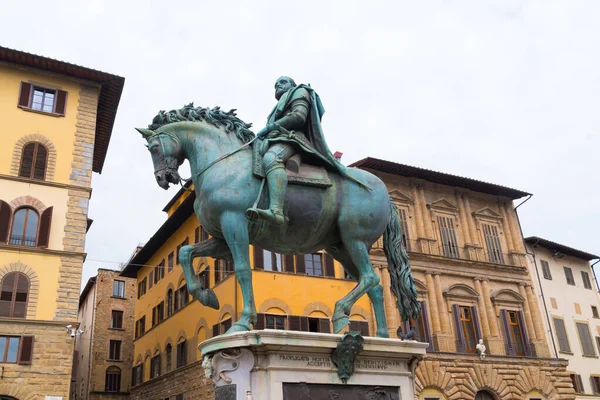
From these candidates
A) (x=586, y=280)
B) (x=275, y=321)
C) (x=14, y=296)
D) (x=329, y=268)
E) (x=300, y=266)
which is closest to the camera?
(x=14, y=296)

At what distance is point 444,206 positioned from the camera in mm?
32781

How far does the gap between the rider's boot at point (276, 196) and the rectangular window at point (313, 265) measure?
70.2ft

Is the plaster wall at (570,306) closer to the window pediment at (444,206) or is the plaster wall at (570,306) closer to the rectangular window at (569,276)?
the rectangular window at (569,276)

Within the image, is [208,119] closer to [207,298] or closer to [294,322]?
[207,298]

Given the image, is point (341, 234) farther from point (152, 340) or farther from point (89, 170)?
point (152, 340)

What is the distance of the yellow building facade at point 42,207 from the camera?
20.9 meters

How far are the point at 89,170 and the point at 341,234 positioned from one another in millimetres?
20384

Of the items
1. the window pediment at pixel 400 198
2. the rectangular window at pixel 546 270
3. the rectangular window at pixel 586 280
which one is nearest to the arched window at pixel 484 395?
the rectangular window at pixel 546 270

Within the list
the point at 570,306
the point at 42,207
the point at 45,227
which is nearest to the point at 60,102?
the point at 42,207

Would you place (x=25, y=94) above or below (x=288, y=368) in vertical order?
above

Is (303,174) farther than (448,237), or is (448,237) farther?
(448,237)

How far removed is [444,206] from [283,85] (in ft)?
89.3

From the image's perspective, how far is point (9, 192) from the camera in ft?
74.4

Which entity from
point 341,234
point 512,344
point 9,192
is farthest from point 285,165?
point 512,344
